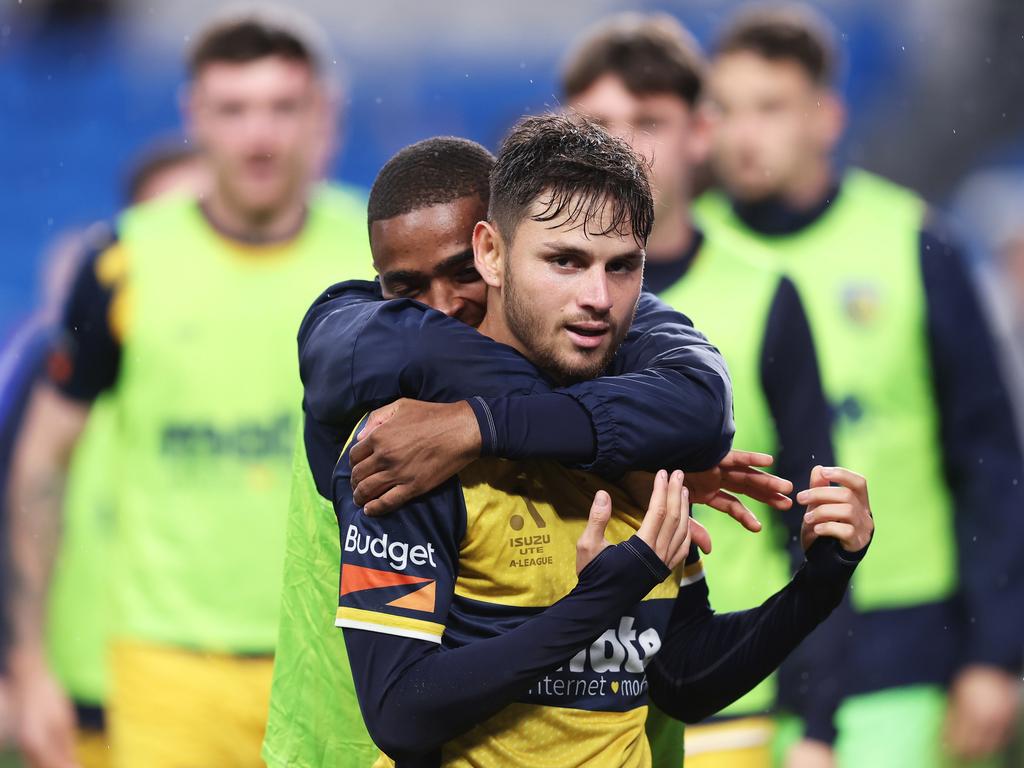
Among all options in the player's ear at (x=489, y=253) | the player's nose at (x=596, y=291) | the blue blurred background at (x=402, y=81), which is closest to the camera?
the player's nose at (x=596, y=291)

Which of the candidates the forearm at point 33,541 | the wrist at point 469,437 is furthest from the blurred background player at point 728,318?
the forearm at point 33,541

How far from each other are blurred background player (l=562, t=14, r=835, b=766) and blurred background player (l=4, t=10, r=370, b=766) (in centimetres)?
130

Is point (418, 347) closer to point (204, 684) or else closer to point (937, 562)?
point (204, 684)

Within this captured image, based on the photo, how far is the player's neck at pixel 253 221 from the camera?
5523mm

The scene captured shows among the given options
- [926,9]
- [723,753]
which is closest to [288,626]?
[723,753]

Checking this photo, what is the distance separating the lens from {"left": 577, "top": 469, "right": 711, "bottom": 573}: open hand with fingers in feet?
6.48

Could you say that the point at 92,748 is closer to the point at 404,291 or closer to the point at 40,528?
the point at 40,528

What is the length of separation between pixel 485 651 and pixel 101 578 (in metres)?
4.44

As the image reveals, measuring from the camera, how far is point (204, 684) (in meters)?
4.90

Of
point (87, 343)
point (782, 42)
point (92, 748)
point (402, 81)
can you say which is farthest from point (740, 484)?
point (402, 81)

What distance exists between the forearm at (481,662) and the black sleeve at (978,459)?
3.46 meters

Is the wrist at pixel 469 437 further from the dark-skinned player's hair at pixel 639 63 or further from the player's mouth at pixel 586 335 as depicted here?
the dark-skinned player's hair at pixel 639 63

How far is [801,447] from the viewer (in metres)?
4.00

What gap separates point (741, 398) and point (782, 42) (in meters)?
2.15
